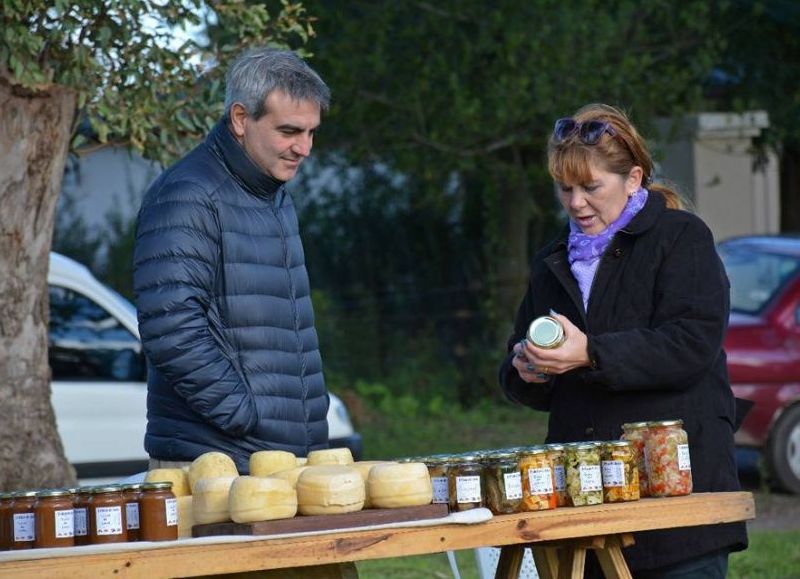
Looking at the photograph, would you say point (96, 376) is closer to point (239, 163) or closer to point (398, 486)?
point (239, 163)

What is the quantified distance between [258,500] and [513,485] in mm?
654

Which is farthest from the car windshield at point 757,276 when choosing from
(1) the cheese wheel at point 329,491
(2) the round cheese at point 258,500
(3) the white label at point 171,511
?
(3) the white label at point 171,511

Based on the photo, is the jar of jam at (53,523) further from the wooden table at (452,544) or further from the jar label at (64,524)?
the wooden table at (452,544)

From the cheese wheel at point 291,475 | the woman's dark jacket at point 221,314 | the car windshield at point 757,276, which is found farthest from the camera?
the car windshield at point 757,276

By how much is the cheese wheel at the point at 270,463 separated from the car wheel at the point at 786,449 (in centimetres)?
722

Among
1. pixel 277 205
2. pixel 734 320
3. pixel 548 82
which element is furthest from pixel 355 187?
pixel 277 205

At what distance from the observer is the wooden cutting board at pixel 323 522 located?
347cm

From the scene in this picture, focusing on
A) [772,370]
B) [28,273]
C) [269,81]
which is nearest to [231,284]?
[269,81]

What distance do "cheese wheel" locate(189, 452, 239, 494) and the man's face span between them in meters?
1.00

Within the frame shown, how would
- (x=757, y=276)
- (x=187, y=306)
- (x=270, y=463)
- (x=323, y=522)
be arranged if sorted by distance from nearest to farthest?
(x=323, y=522)
(x=270, y=463)
(x=187, y=306)
(x=757, y=276)

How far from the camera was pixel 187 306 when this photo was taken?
4.33 meters

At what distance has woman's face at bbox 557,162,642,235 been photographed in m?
4.25

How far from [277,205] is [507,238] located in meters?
11.3

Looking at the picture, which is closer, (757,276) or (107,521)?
(107,521)
